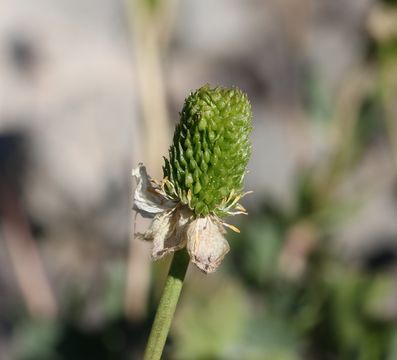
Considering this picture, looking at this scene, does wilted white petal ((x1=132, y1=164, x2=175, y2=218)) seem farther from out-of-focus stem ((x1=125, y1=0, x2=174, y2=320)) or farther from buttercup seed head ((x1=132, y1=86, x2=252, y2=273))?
out-of-focus stem ((x1=125, y1=0, x2=174, y2=320))

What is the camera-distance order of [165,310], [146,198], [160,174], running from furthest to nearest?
1. [160,174]
2. [146,198]
3. [165,310]

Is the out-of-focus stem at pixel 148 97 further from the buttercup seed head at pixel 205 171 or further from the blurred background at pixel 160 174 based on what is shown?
the buttercup seed head at pixel 205 171

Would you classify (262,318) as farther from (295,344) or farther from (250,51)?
(250,51)

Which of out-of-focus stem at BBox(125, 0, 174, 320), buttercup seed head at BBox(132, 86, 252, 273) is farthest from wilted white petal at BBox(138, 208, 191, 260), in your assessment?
out-of-focus stem at BBox(125, 0, 174, 320)

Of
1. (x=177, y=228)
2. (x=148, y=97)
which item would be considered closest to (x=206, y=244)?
(x=177, y=228)

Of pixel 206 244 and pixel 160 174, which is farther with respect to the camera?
pixel 160 174

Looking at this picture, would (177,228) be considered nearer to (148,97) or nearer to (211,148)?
(211,148)

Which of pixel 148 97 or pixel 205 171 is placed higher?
pixel 205 171
